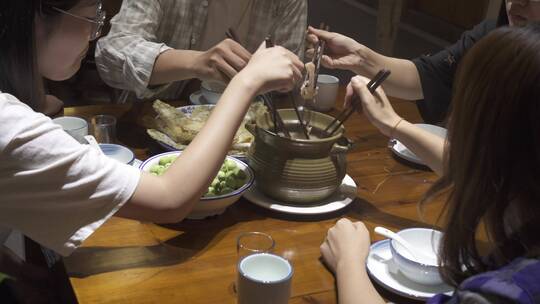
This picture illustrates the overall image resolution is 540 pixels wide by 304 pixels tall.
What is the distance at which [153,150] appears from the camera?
5.18 feet

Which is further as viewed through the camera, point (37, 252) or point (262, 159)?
point (37, 252)

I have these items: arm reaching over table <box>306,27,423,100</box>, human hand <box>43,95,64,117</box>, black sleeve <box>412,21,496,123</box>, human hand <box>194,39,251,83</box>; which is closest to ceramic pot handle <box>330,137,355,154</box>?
human hand <box>194,39,251,83</box>

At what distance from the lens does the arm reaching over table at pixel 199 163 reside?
42.4 inches

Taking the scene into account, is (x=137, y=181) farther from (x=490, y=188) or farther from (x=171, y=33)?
(x=171, y=33)

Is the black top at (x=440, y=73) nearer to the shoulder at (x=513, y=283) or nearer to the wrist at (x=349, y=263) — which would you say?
the wrist at (x=349, y=263)

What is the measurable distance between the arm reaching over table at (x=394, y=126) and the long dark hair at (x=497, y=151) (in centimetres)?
49

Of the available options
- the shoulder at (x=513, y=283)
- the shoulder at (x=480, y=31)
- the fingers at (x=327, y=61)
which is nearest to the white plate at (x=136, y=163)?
the fingers at (x=327, y=61)

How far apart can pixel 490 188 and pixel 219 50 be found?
90cm

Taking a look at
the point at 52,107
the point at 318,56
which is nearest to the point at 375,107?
the point at 318,56

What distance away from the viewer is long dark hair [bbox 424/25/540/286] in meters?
0.82

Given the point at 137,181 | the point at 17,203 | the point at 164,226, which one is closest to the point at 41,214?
the point at 17,203

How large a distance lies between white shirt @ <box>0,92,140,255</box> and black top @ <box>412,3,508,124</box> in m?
1.25

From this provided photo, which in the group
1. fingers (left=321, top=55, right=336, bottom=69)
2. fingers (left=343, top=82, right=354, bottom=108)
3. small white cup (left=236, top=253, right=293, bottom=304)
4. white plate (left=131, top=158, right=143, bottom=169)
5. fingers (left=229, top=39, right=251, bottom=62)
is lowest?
white plate (left=131, top=158, right=143, bottom=169)

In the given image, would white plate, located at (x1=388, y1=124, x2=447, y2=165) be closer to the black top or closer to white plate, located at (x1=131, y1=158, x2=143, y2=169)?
the black top
